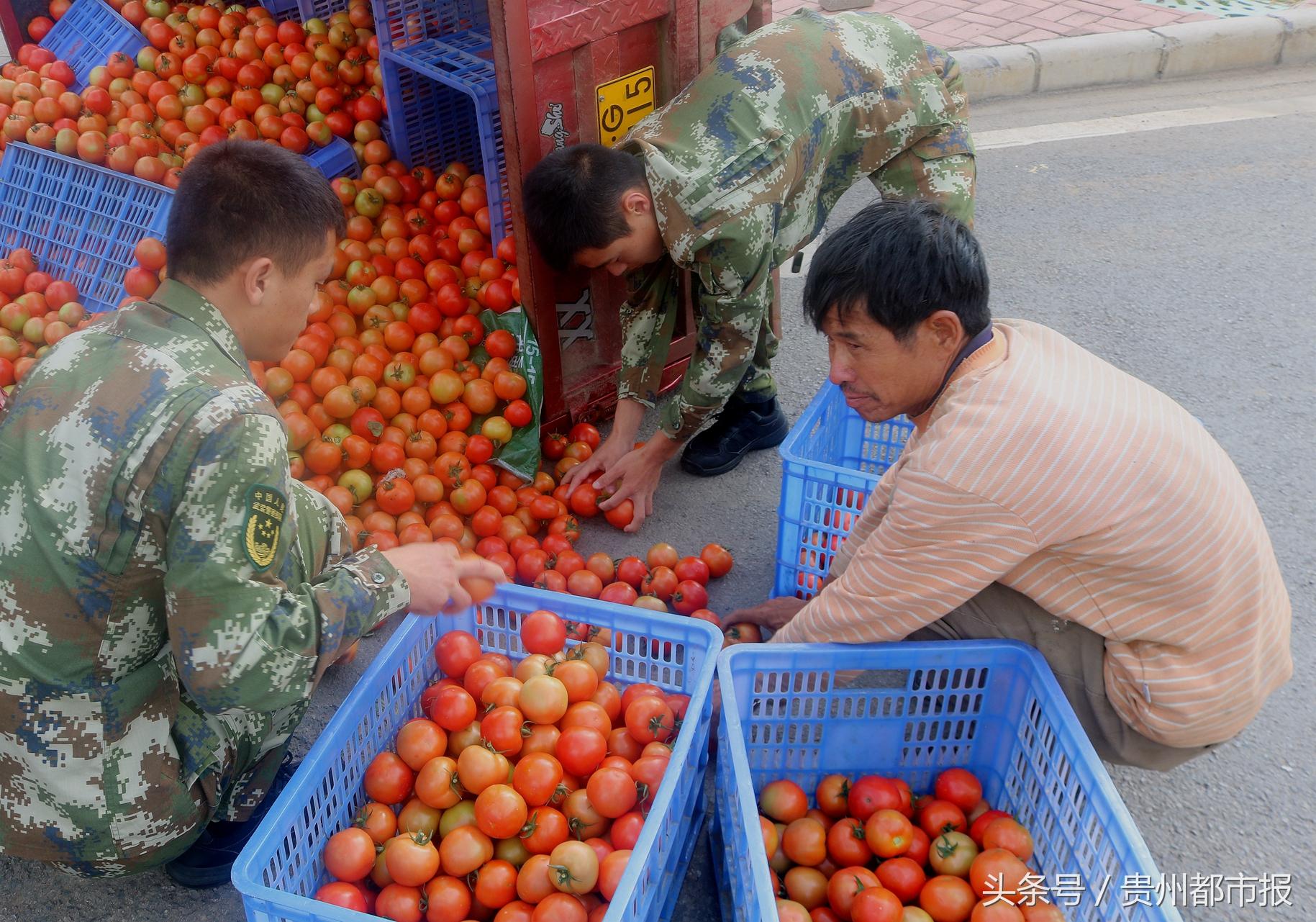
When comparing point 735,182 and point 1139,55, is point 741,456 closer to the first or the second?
point 735,182

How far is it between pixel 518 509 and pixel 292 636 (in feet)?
5.15

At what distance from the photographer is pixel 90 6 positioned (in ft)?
15.8

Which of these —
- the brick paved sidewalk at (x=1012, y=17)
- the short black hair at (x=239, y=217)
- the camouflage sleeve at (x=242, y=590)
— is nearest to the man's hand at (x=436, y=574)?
the camouflage sleeve at (x=242, y=590)

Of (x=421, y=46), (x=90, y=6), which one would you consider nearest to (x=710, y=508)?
(x=421, y=46)

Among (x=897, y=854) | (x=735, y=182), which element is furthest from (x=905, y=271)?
(x=897, y=854)

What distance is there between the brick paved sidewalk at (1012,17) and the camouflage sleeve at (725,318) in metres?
4.40

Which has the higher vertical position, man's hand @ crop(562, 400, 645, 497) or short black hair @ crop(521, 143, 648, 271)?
short black hair @ crop(521, 143, 648, 271)

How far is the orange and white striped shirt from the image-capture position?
6.10 ft

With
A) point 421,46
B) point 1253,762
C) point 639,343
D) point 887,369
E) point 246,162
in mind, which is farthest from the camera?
point 421,46

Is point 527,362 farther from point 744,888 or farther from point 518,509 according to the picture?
point 744,888

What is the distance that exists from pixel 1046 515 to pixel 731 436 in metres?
1.86

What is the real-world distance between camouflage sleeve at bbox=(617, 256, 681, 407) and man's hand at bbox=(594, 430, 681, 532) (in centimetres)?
17

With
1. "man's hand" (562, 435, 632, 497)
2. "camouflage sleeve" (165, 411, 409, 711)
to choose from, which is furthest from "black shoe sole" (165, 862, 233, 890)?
"man's hand" (562, 435, 632, 497)

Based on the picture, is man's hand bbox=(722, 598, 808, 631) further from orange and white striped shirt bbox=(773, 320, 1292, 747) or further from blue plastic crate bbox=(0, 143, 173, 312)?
blue plastic crate bbox=(0, 143, 173, 312)
